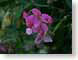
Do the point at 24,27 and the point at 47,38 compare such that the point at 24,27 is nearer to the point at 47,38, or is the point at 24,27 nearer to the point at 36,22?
the point at 36,22

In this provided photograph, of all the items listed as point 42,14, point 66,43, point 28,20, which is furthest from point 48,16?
point 66,43

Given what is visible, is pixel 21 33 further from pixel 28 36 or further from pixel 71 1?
pixel 71 1

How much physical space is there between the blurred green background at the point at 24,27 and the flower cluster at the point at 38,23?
0.03m

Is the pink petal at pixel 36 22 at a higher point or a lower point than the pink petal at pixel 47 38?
higher

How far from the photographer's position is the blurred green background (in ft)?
3.08

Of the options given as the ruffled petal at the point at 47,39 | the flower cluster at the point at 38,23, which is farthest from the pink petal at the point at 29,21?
the ruffled petal at the point at 47,39

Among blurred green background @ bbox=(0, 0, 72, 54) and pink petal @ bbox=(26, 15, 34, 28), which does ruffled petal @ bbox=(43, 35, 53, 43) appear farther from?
pink petal @ bbox=(26, 15, 34, 28)

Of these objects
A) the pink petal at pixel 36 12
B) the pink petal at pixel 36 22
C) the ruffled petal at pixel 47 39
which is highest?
the pink petal at pixel 36 12

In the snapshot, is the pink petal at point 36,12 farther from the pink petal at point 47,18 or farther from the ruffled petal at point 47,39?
the ruffled petal at point 47,39

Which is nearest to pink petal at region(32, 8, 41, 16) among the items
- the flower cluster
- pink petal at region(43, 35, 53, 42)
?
the flower cluster

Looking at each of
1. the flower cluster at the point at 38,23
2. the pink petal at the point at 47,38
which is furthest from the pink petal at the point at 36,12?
the pink petal at the point at 47,38

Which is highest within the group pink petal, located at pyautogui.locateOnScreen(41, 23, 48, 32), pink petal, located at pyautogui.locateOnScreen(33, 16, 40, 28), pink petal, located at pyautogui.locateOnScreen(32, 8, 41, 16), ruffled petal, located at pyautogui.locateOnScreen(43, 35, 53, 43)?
pink petal, located at pyautogui.locateOnScreen(32, 8, 41, 16)

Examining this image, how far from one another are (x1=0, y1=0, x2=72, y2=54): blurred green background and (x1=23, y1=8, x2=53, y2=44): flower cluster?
33mm

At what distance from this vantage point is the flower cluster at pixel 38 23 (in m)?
0.94
